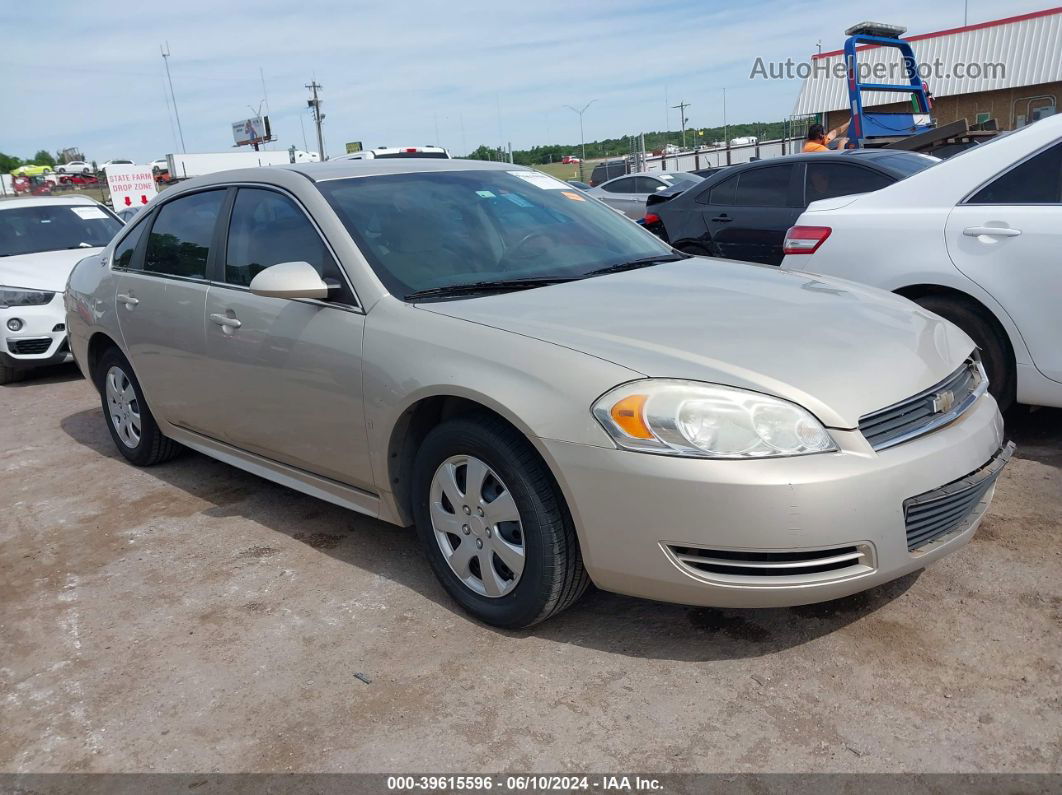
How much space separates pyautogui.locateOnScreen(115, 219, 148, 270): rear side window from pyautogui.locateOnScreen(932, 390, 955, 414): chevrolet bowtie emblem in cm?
395

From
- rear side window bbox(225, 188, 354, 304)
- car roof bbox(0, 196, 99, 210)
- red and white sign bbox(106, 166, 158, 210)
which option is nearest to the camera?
rear side window bbox(225, 188, 354, 304)

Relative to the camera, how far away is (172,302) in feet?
14.2

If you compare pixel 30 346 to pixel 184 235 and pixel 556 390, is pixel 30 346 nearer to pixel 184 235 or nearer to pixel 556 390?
pixel 184 235

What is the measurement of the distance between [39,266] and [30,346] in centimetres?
84

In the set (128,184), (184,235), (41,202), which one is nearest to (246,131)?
(128,184)

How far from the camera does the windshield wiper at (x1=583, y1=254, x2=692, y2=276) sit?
12.0ft

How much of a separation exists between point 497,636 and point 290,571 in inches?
42.2

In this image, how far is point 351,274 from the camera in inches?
134

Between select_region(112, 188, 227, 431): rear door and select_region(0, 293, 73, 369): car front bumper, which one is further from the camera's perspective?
select_region(0, 293, 73, 369): car front bumper

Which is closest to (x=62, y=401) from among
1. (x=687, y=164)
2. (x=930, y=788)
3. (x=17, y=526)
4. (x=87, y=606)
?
(x=17, y=526)

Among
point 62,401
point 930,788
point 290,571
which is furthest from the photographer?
point 62,401

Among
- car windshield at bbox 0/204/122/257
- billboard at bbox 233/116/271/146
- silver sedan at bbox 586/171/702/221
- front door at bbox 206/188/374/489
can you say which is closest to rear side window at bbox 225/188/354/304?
front door at bbox 206/188/374/489

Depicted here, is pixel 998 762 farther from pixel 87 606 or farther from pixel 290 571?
pixel 87 606

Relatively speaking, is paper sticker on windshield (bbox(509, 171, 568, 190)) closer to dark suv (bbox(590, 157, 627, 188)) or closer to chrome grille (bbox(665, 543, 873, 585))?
chrome grille (bbox(665, 543, 873, 585))
